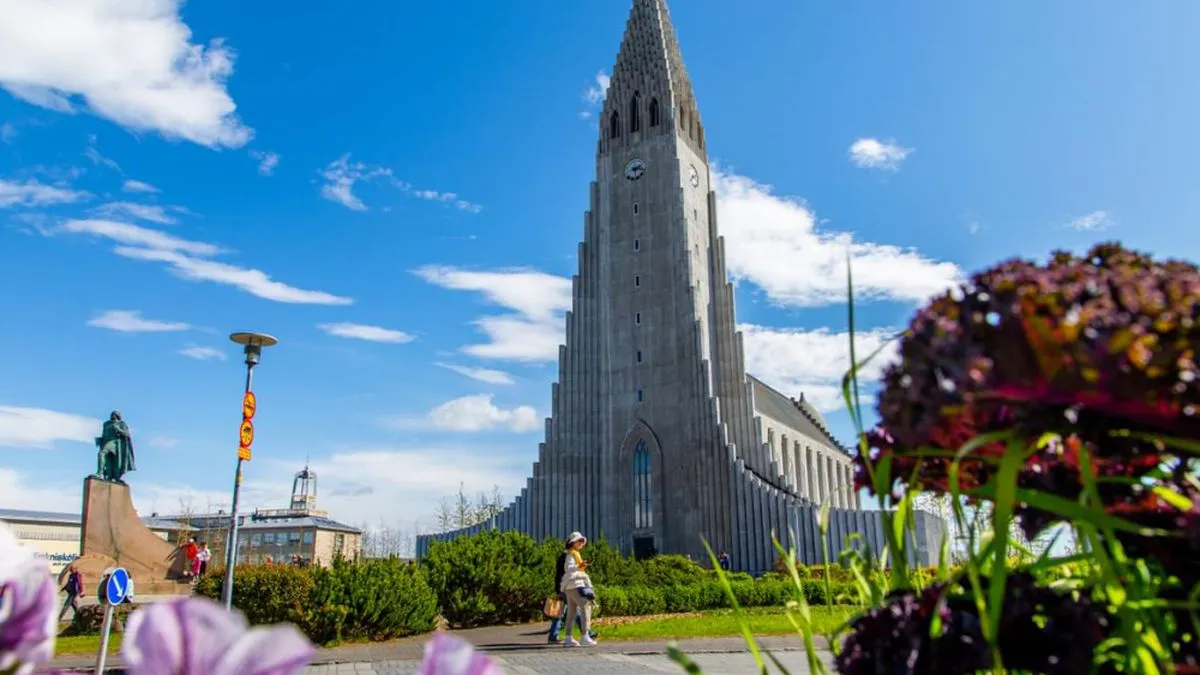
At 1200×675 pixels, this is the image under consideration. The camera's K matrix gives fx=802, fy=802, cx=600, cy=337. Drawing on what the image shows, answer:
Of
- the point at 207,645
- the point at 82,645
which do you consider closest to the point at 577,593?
the point at 82,645

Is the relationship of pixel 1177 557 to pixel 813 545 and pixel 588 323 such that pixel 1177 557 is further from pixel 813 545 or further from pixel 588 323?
pixel 588 323

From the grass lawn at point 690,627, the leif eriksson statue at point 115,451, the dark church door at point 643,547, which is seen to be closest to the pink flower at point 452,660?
the grass lawn at point 690,627

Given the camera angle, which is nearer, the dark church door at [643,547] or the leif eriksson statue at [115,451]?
the leif eriksson statue at [115,451]

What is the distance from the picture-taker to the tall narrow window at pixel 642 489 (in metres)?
37.7

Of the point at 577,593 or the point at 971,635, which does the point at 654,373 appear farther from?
the point at 971,635

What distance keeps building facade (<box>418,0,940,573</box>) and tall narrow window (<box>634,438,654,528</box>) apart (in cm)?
6

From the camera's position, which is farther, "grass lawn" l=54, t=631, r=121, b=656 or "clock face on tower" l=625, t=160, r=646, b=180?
"clock face on tower" l=625, t=160, r=646, b=180

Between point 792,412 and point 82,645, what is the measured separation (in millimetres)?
53014

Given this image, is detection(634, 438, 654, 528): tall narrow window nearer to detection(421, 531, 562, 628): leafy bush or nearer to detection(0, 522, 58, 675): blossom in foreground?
detection(421, 531, 562, 628): leafy bush

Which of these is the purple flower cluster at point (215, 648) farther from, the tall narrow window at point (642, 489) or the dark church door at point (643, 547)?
the tall narrow window at point (642, 489)

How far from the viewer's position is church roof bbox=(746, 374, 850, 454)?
5184cm

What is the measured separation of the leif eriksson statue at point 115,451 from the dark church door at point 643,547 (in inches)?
822

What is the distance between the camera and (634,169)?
42.3 m

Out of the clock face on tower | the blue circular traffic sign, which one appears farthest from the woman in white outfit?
the clock face on tower
